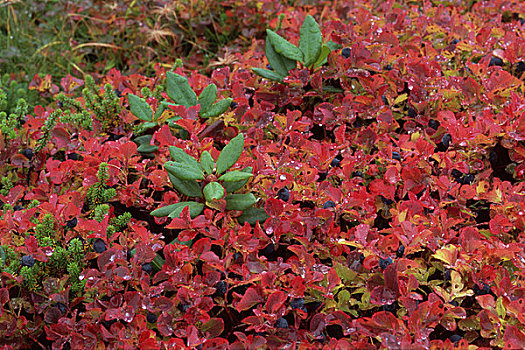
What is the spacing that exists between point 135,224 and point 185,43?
Result: 7.02 ft

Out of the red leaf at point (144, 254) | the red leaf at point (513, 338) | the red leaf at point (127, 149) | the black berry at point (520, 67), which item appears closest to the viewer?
the red leaf at point (513, 338)

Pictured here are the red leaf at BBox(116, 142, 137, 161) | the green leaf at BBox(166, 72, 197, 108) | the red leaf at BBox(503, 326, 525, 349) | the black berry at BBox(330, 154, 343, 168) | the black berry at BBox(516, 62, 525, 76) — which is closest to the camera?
the red leaf at BBox(503, 326, 525, 349)

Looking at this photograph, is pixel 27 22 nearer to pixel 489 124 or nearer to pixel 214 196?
pixel 214 196

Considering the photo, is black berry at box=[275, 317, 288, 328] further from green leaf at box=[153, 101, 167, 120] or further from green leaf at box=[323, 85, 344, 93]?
green leaf at box=[323, 85, 344, 93]

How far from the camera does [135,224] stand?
146 centimetres

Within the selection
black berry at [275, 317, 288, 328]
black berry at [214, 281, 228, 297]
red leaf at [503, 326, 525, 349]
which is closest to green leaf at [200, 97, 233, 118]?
black berry at [214, 281, 228, 297]

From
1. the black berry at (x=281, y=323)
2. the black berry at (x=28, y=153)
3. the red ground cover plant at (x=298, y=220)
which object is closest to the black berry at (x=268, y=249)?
the red ground cover plant at (x=298, y=220)

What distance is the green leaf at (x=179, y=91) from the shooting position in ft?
5.79

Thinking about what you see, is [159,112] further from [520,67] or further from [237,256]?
[520,67]

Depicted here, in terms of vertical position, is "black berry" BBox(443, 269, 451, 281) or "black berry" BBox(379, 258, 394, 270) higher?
"black berry" BBox(379, 258, 394, 270)

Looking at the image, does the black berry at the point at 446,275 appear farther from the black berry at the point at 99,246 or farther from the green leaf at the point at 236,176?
the black berry at the point at 99,246

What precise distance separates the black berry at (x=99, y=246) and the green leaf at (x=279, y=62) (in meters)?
0.90

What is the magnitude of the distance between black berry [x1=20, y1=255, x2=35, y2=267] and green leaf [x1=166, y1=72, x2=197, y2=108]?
689mm

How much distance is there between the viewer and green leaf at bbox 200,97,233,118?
1727 millimetres
